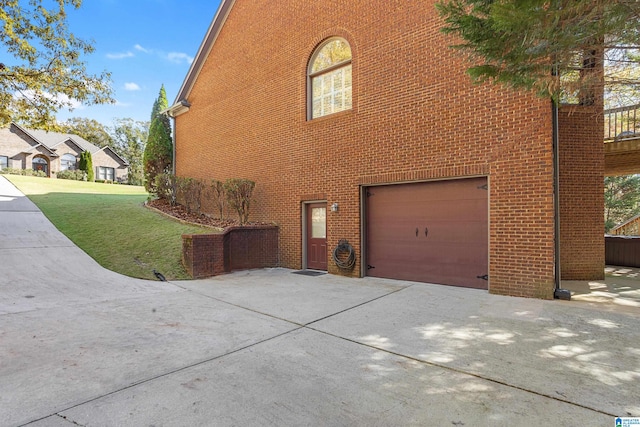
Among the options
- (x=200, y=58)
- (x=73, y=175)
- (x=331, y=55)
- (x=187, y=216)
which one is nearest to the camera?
(x=331, y=55)

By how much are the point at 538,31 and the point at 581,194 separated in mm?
6426

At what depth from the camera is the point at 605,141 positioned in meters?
9.15

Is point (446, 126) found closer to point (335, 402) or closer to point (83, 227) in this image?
point (335, 402)

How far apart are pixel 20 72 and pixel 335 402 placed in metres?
12.0

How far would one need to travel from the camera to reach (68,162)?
117 ft

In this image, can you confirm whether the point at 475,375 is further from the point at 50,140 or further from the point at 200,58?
the point at 50,140

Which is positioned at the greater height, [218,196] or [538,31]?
[538,31]

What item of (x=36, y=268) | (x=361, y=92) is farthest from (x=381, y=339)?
(x=36, y=268)

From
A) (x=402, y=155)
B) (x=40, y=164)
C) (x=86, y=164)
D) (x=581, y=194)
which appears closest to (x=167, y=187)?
(x=402, y=155)

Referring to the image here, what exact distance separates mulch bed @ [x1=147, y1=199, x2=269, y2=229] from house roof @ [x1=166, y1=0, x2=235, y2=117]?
4382 millimetres

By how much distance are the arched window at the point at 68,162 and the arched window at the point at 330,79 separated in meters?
37.5

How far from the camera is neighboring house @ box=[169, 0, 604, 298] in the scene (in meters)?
6.18

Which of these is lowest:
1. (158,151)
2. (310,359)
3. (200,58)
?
(310,359)

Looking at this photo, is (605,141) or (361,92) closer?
(361,92)
